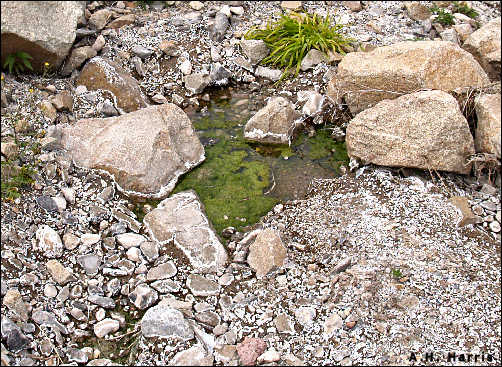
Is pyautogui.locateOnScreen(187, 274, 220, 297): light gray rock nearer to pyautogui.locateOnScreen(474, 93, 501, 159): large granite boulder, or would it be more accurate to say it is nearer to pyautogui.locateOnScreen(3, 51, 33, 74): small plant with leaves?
pyautogui.locateOnScreen(474, 93, 501, 159): large granite boulder

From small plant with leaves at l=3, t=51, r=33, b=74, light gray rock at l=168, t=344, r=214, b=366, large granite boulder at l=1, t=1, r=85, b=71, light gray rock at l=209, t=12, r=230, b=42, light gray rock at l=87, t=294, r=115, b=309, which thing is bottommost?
light gray rock at l=168, t=344, r=214, b=366

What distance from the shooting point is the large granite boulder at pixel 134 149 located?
5121mm

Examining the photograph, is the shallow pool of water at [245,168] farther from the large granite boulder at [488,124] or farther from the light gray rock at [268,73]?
the large granite boulder at [488,124]

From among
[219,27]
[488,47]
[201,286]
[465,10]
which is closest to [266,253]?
[201,286]

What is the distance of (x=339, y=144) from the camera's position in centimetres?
589

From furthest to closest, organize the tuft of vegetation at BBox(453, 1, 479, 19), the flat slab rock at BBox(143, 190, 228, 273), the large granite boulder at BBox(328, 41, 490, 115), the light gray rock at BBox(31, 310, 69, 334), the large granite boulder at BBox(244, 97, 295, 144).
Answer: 1. the tuft of vegetation at BBox(453, 1, 479, 19)
2. the large granite boulder at BBox(244, 97, 295, 144)
3. the large granite boulder at BBox(328, 41, 490, 115)
4. the flat slab rock at BBox(143, 190, 228, 273)
5. the light gray rock at BBox(31, 310, 69, 334)

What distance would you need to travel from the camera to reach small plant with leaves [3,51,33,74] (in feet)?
18.5

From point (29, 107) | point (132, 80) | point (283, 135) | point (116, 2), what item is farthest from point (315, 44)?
point (29, 107)

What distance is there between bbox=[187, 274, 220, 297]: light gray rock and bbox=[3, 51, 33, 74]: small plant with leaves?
9.27ft

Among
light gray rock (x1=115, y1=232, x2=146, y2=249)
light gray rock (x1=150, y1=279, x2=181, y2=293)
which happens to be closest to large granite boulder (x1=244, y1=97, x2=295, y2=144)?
light gray rock (x1=115, y1=232, x2=146, y2=249)

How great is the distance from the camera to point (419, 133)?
501 centimetres

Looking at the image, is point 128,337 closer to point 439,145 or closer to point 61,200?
point 61,200

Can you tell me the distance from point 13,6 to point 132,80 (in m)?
1.35

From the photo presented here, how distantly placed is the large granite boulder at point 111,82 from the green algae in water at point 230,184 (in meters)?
0.96
